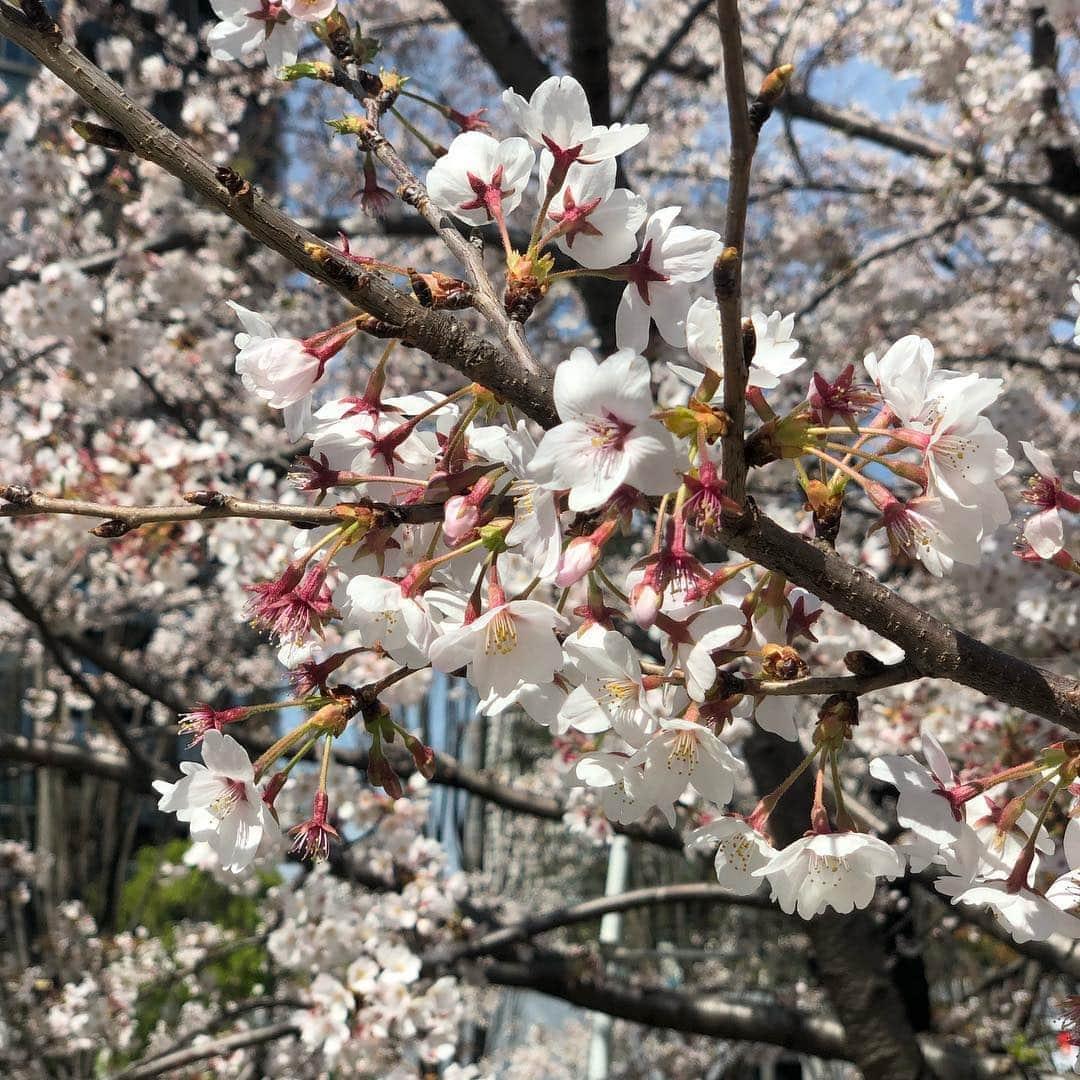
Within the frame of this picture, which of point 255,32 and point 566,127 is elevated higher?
point 255,32

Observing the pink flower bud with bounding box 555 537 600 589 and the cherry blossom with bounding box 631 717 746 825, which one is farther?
the cherry blossom with bounding box 631 717 746 825

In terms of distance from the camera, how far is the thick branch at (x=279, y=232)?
0.77m

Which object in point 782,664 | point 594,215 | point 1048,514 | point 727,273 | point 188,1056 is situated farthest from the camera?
point 188,1056

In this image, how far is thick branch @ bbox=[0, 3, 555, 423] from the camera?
0.77m

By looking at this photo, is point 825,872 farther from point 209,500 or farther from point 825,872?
point 209,500

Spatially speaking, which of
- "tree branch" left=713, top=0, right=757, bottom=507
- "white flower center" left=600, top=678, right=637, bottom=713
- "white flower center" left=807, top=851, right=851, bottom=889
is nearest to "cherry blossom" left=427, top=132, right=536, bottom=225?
"tree branch" left=713, top=0, right=757, bottom=507

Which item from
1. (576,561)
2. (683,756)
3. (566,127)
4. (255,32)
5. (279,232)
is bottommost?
(683,756)

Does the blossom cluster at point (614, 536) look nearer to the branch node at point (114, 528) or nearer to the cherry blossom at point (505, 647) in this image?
the cherry blossom at point (505, 647)

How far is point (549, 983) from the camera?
3471 mm

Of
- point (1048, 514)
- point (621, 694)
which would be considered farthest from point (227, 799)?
point (1048, 514)

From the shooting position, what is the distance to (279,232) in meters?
0.78

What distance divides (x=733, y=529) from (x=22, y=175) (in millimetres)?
4735

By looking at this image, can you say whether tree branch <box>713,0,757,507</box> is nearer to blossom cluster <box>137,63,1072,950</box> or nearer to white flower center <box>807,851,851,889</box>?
blossom cluster <box>137,63,1072,950</box>

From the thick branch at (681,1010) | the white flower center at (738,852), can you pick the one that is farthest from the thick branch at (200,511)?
the thick branch at (681,1010)
